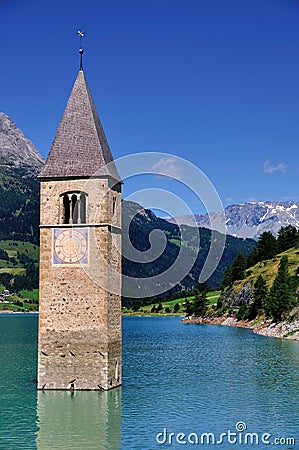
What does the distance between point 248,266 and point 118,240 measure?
130 metres

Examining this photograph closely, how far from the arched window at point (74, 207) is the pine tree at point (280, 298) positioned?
2419 inches

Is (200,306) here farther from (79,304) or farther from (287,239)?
(79,304)

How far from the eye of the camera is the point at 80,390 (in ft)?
123

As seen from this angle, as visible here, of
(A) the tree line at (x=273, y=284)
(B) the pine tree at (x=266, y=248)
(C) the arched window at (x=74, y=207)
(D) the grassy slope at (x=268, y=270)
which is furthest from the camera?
(B) the pine tree at (x=266, y=248)

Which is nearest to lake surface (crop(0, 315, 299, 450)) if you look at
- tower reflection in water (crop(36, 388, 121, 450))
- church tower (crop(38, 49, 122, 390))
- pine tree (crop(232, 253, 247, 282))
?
tower reflection in water (crop(36, 388, 121, 450))

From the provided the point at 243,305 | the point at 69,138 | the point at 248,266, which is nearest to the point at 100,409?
the point at 69,138

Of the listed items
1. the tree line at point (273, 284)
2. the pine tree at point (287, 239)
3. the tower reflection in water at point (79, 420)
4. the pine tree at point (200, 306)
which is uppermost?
the pine tree at point (287, 239)

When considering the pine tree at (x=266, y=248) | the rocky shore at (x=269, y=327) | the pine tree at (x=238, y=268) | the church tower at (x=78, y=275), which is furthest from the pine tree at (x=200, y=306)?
the church tower at (x=78, y=275)

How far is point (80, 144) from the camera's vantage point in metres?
39.9

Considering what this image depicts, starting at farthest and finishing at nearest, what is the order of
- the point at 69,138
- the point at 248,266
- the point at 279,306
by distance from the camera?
1. the point at 248,266
2. the point at 279,306
3. the point at 69,138

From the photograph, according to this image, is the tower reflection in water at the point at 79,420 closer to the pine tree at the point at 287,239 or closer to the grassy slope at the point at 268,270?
the grassy slope at the point at 268,270

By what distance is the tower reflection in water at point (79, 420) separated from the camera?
29281 mm

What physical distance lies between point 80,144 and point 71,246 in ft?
20.4

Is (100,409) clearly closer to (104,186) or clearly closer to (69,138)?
(104,186)
